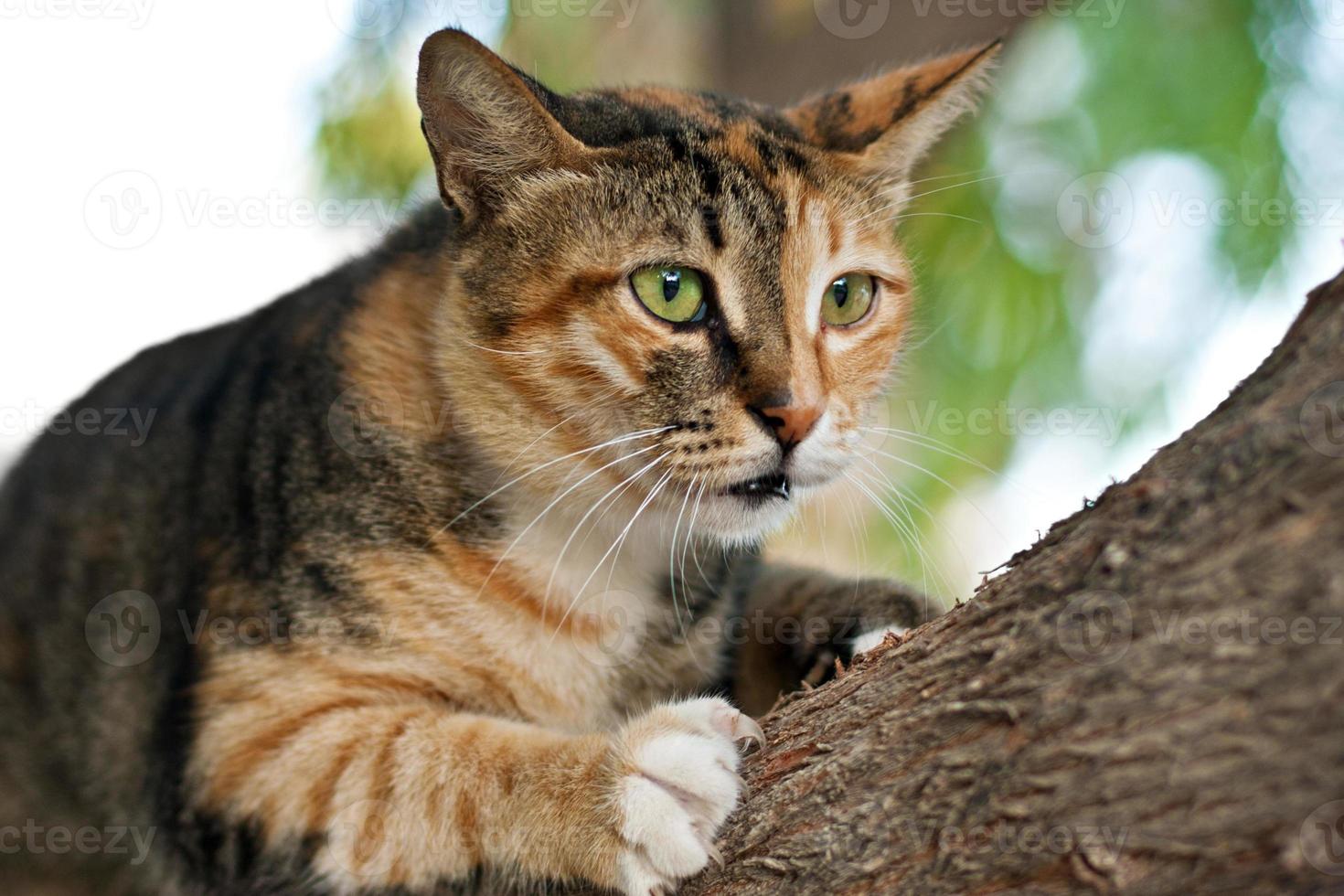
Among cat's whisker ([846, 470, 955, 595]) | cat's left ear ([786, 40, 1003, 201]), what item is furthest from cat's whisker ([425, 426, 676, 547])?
cat's left ear ([786, 40, 1003, 201])

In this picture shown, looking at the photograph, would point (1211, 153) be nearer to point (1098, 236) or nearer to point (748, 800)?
point (1098, 236)

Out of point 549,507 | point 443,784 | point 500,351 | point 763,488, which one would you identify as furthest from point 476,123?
point 443,784

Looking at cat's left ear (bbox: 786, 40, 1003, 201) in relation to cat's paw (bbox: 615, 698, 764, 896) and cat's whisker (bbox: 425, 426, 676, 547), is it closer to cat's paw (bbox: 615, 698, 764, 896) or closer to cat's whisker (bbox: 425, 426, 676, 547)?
cat's whisker (bbox: 425, 426, 676, 547)

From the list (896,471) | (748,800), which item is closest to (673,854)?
(748,800)

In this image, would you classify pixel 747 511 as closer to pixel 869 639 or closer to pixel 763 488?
pixel 763 488

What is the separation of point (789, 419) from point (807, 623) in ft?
2.55

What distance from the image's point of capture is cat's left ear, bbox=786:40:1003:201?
2.79 meters

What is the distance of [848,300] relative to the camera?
268 cm

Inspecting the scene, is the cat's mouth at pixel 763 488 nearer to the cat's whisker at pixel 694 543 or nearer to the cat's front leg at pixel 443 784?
the cat's whisker at pixel 694 543

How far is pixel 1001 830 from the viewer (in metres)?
1.42

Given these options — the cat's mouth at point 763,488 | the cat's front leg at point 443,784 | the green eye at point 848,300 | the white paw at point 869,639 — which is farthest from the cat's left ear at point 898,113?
the cat's front leg at point 443,784

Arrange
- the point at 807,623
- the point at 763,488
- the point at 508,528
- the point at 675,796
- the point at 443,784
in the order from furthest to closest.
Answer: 1. the point at 807,623
2. the point at 508,528
3. the point at 763,488
4. the point at 443,784
5. the point at 675,796

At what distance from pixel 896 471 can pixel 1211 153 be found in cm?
206

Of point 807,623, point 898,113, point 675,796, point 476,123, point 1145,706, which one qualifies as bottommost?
point 675,796
